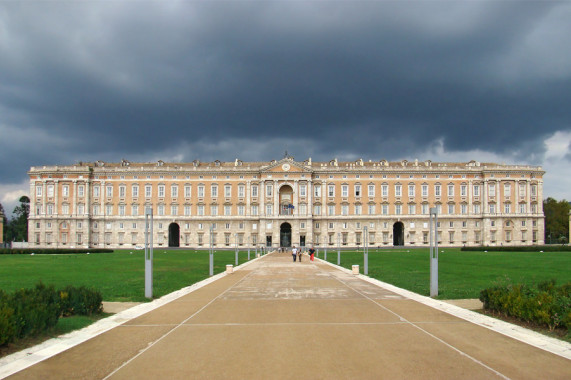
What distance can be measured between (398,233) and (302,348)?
88728 mm

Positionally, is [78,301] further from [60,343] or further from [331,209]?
[331,209]

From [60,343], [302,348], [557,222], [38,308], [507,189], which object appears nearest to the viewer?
[302,348]

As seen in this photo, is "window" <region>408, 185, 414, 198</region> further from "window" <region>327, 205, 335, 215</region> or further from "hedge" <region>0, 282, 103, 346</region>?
"hedge" <region>0, 282, 103, 346</region>

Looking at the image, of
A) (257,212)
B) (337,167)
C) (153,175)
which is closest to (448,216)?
(337,167)

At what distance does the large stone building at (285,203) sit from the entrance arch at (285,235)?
201mm

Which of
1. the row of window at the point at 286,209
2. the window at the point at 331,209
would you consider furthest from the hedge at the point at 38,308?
the window at the point at 331,209

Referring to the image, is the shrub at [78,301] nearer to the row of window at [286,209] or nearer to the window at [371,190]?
the row of window at [286,209]

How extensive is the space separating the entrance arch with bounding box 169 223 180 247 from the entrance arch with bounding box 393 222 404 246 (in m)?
43.9

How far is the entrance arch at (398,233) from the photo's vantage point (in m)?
92.8

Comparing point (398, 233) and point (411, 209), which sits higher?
point (411, 209)

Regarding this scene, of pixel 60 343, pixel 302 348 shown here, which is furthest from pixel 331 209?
pixel 60 343

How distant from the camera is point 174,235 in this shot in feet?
311

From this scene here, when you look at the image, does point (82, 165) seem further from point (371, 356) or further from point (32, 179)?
point (371, 356)

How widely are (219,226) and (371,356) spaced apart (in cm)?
8427
